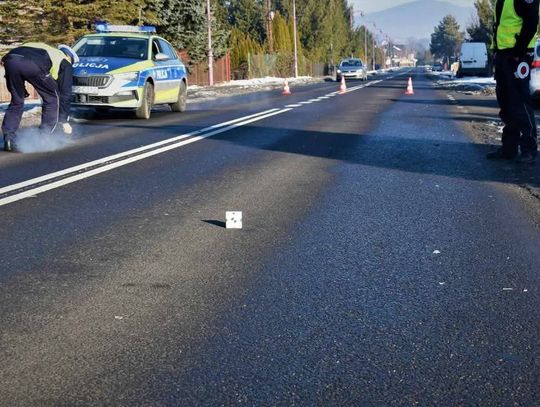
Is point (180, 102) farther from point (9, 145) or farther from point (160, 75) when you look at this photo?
point (9, 145)

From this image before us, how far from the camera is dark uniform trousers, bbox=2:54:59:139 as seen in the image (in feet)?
30.6

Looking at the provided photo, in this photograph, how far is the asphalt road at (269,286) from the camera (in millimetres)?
2668

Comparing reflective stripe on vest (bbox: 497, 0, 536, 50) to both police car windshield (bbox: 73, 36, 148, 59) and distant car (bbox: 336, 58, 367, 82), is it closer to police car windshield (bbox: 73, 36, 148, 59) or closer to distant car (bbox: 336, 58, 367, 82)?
police car windshield (bbox: 73, 36, 148, 59)

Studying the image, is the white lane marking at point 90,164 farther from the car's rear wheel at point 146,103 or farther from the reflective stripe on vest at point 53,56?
the car's rear wheel at point 146,103

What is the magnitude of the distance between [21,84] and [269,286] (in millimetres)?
6862

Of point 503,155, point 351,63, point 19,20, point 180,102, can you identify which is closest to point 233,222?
point 503,155

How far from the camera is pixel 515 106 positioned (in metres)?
8.34

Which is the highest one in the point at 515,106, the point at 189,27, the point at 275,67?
the point at 189,27

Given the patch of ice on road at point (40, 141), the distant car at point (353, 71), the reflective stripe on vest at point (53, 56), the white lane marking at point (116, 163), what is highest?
the reflective stripe on vest at point (53, 56)

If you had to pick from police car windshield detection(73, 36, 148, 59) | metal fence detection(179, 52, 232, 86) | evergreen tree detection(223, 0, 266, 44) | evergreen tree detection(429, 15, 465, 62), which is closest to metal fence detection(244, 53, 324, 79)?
metal fence detection(179, 52, 232, 86)

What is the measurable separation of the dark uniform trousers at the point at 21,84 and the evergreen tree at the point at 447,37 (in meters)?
164

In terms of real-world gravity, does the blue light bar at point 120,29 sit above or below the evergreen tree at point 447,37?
below

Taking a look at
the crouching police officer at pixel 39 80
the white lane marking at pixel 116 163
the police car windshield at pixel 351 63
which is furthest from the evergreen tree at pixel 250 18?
the crouching police officer at pixel 39 80

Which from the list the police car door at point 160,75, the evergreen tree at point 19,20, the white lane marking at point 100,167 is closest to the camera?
the white lane marking at point 100,167
